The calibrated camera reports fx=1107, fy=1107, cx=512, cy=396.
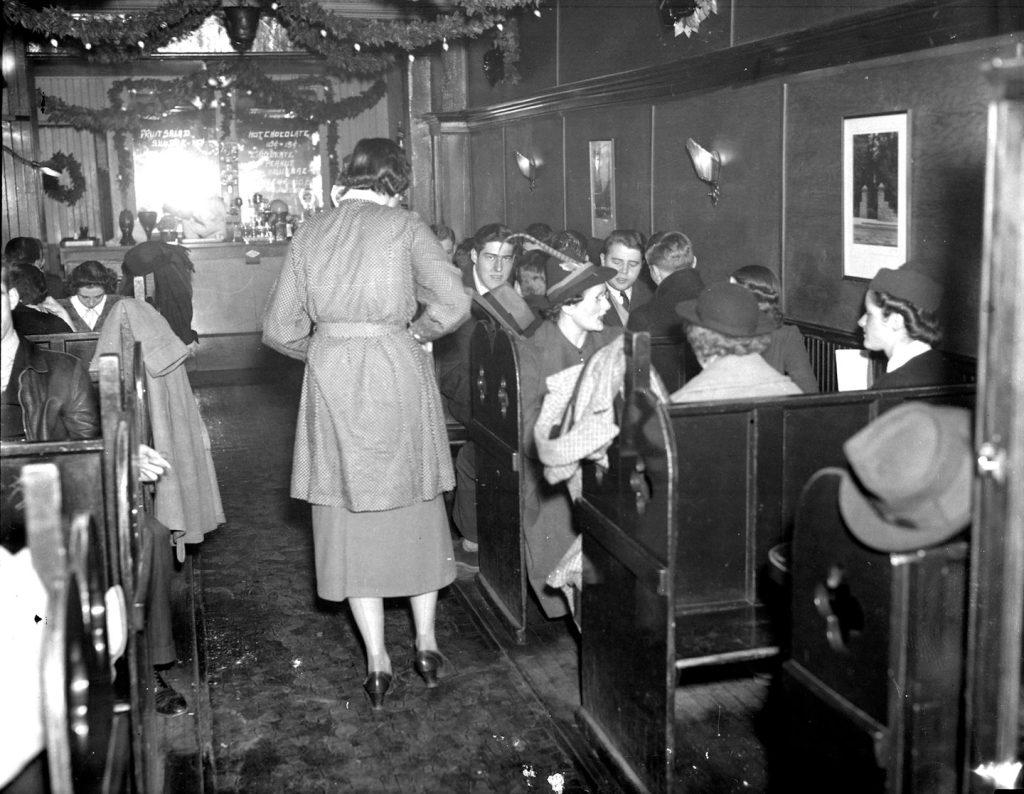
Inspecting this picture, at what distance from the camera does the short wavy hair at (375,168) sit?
373cm

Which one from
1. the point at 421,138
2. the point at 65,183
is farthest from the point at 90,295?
the point at 65,183

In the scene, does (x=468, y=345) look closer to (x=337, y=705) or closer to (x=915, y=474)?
(x=337, y=705)

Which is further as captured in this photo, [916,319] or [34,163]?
[34,163]

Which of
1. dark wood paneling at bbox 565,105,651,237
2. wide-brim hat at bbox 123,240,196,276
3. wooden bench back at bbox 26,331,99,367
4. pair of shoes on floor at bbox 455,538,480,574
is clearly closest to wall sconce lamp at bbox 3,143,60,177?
wide-brim hat at bbox 123,240,196,276

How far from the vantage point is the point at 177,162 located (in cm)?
1409

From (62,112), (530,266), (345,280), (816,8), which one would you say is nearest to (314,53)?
(62,112)

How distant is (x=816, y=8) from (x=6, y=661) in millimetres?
4433

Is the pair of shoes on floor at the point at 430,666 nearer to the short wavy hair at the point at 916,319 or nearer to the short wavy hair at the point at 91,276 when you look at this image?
the short wavy hair at the point at 916,319

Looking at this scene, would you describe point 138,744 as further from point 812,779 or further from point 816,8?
point 816,8

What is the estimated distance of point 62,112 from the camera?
1230 centimetres

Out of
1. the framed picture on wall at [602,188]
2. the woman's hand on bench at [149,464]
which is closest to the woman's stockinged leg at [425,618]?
the woman's hand on bench at [149,464]

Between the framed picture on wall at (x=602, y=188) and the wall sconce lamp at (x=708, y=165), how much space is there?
55.8 inches

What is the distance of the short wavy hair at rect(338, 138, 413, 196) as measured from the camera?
12.2ft

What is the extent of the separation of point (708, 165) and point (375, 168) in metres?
3.04
